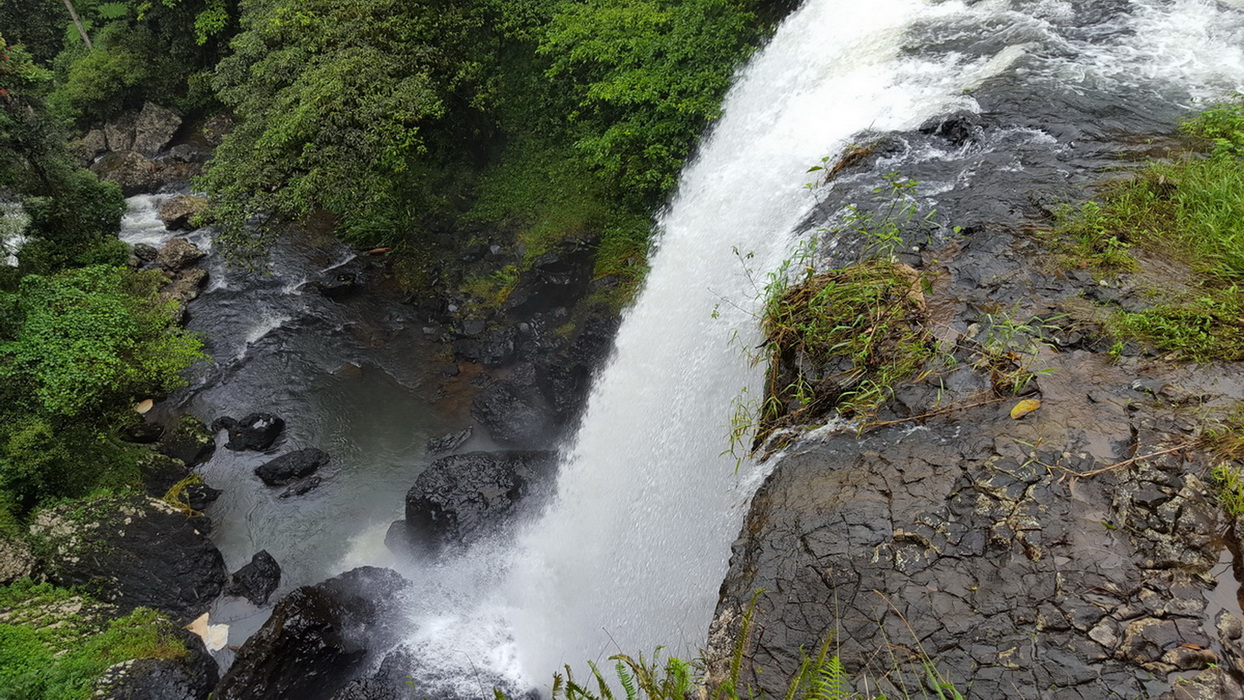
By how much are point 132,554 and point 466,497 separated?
4332mm

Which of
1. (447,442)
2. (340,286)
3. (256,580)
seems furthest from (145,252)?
(256,580)

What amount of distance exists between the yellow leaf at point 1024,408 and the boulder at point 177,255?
15362 mm

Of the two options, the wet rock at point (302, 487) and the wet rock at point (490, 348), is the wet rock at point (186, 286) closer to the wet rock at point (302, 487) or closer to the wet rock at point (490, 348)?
the wet rock at point (302, 487)

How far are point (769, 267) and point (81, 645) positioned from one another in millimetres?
8461

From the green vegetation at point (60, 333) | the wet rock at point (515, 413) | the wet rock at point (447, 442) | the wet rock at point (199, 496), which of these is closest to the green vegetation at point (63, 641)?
the green vegetation at point (60, 333)

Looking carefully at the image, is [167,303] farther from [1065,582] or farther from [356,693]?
[1065,582]

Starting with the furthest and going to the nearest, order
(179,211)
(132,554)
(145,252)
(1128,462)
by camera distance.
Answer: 1. (179,211)
2. (145,252)
3. (132,554)
4. (1128,462)

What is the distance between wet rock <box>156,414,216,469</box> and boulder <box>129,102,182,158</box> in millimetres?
11455

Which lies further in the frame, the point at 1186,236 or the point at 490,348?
the point at 490,348

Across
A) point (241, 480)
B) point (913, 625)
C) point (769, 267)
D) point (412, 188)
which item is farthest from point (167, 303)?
point (913, 625)

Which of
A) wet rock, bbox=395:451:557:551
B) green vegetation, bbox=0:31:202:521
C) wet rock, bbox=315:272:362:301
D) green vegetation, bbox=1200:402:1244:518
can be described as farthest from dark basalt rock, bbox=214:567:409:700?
green vegetation, bbox=1200:402:1244:518

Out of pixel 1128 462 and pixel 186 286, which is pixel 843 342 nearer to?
pixel 1128 462

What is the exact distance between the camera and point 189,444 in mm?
10148

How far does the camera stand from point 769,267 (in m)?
5.98
